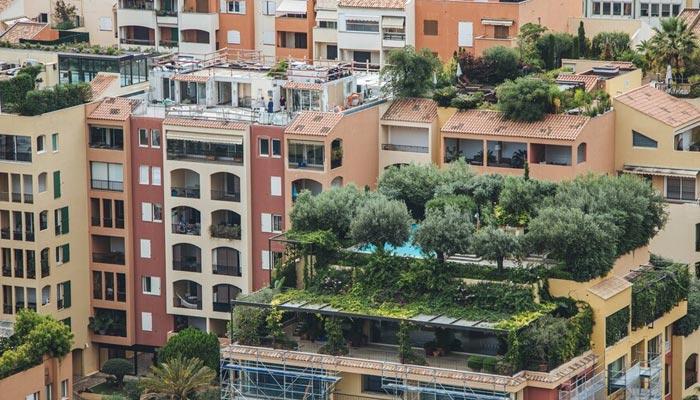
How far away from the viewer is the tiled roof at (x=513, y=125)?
441 feet

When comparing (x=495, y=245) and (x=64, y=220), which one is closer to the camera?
(x=495, y=245)

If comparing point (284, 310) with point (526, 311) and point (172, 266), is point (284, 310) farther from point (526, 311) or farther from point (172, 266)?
point (172, 266)


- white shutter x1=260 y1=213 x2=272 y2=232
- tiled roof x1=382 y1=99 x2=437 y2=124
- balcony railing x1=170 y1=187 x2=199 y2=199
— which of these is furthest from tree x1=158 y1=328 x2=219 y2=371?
tiled roof x1=382 y1=99 x2=437 y2=124

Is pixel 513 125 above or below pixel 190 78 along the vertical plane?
below

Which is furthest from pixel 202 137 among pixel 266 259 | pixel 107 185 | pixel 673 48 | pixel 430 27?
pixel 673 48

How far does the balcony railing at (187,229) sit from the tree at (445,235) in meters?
23.0

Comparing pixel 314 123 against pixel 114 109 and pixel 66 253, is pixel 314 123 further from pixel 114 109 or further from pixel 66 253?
pixel 66 253

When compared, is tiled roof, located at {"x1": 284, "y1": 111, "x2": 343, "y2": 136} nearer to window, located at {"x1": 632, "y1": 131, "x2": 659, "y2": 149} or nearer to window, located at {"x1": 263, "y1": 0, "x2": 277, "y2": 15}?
window, located at {"x1": 632, "y1": 131, "x2": 659, "y2": 149}

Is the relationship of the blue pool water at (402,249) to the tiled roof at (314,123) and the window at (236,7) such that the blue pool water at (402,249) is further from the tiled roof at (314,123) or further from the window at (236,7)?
the window at (236,7)

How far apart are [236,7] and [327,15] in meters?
8.25

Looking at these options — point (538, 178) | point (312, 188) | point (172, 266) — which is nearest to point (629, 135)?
point (538, 178)

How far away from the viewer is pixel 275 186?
451 ft

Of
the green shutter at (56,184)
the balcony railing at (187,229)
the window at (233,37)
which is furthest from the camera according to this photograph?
the window at (233,37)

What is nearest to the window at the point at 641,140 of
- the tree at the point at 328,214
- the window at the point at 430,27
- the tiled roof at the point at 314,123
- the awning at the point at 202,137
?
the tiled roof at the point at 314,123
